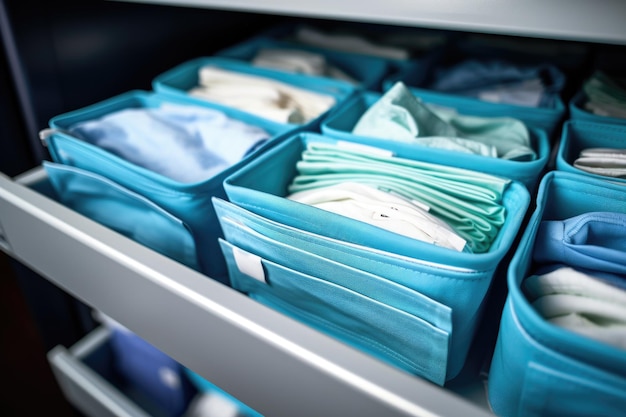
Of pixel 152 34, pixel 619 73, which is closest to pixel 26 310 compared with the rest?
pixel 152 34

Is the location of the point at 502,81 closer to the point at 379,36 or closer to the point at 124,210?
the point at 379,36

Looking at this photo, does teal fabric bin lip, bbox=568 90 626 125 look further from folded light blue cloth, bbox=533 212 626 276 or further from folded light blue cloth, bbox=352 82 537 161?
folded light blue cloth, bbox=533 212 626 276

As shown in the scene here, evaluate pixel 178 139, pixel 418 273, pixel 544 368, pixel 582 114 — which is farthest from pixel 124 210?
pixel 582 114

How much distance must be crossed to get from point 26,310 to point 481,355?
0.91 m

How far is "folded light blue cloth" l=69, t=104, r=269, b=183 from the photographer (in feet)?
1.89

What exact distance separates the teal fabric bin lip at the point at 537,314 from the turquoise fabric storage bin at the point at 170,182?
314 mm

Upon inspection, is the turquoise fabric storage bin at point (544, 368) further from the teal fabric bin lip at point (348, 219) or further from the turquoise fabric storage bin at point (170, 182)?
the turquoise fabric storage bin at point (170, 182)

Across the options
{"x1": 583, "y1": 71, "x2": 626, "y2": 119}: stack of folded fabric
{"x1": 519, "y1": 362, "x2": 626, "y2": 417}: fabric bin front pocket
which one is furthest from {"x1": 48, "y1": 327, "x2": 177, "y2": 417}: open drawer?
{"x1": 583, "y1": 71, "x2": 626, "y2": 119}: stack of folded fabric

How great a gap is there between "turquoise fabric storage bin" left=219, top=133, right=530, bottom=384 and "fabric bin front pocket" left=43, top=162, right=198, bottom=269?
0.32 feet

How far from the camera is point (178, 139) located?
60 cm

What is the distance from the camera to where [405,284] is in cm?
37

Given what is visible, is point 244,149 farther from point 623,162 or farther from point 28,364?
point 28,364

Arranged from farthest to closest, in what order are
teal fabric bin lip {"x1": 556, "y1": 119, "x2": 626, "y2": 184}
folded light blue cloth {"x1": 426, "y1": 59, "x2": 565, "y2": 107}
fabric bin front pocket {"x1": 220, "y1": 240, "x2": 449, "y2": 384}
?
1. folded light blue cloth {"x1": 426, "y1": 59, "x2": 565, "y2": 107}
2. teal fabric bin lip {"x1": 556, "y1": 119, "x2": 626, "y2": 184}
3. fabric bin front pocket {"x1": 220, "y1": 240, "x2": 449, "y2": 384}

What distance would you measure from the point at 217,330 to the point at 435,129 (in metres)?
0.38
